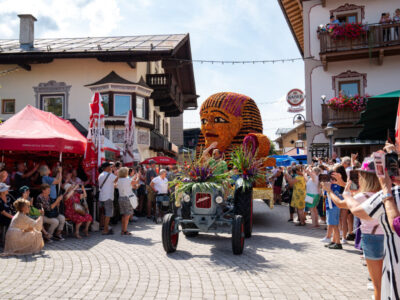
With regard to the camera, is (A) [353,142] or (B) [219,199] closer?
(B) [219,199]

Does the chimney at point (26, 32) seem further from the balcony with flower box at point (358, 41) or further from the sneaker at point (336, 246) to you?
the sneaker at point (336, 246)

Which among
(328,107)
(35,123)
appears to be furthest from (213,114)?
(328,107)

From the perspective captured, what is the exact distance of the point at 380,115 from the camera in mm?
7430

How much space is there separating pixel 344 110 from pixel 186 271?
14.0 m

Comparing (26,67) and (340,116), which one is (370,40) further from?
(26,67)

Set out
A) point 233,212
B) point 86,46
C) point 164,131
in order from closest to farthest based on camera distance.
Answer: point 233,212 → point 86,46 → point 164,131

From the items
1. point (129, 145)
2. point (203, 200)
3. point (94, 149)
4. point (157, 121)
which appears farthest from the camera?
point (157, 121)

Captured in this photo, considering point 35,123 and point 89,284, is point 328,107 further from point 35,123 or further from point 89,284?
Answer: point 89,284

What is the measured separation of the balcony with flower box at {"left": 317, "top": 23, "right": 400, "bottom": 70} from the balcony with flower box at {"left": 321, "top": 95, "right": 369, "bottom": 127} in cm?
209

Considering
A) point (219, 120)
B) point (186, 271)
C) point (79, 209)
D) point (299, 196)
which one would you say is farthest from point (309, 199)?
point (79, 209)

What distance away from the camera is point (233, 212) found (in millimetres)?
7145

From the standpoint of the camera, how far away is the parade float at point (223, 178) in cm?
605

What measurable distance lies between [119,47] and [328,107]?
1132cm

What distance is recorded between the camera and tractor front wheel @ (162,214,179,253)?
224 inches
